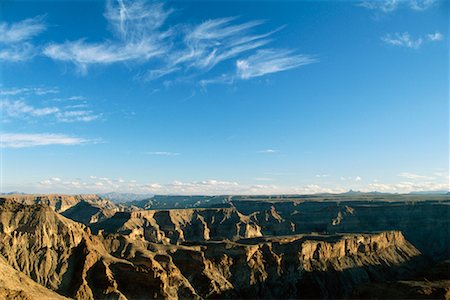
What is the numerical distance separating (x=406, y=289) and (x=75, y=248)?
202 feet

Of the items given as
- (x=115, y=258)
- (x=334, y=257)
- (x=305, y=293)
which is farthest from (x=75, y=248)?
(x=334, y=257)

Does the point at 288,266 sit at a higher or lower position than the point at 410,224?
lower

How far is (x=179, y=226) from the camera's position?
598 feet

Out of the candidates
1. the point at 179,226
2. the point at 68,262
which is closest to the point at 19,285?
the point at 68,262

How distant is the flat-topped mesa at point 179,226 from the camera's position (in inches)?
6407

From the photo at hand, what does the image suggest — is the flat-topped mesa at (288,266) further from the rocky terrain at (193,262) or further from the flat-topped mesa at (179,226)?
the flat-topped mesa at (179,226)

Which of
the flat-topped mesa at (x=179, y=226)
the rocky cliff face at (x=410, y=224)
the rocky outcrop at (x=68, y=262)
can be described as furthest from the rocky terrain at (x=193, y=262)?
the rocky cliff face at (x=410, y=224)

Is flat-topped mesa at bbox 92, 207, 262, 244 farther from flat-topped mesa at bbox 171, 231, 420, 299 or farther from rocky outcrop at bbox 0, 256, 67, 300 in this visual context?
rocky outcrop at bbox 0, 256, 67, 300

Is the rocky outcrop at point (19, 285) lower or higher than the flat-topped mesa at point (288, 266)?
higher

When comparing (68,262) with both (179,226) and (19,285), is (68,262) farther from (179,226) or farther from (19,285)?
(179,226)

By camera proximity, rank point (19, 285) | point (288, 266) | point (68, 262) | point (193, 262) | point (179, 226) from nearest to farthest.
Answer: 1. point (19, 285)
2. point (68, 262)
3. point (193, 262)
4. point (288, 266)
5. point (179, 226)

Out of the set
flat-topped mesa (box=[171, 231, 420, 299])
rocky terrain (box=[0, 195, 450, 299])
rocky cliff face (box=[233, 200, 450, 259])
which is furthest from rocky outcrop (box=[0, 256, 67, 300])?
rocky cliff face (box=[233, 200, 450, 259])

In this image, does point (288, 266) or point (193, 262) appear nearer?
point (193, 262)

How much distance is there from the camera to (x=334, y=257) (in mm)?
122938
